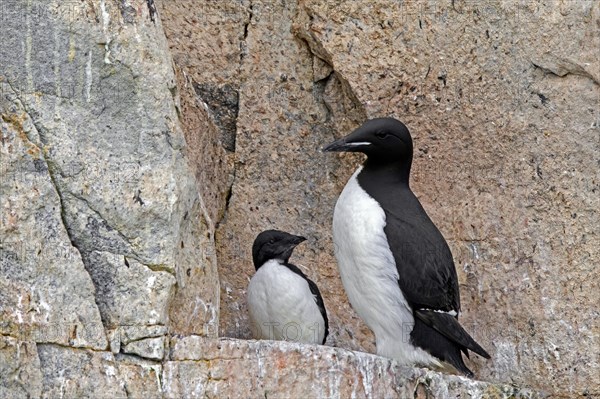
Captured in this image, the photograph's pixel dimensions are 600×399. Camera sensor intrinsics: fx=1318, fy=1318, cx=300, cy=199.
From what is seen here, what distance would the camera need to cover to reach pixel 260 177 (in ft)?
23.9

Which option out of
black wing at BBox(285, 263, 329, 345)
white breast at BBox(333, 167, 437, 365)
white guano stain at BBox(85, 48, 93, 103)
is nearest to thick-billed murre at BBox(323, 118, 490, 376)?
white breast at BBox(333, 167, 437, 365)

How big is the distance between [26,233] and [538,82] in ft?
9.66

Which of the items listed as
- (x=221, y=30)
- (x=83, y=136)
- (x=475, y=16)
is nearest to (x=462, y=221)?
(x=475, y=16)

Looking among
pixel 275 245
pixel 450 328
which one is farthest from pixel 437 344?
pixel 275 245

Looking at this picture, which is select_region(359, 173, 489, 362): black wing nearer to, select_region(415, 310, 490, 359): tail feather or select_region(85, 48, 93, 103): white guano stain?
select_region(415, 310, 490, 359): tail feather

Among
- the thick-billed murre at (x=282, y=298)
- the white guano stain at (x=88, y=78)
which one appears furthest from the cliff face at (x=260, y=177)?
the thick-billed murre at (x=282, y=298)

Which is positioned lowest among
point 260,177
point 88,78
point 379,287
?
point 379,287

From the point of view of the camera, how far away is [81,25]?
5.87m

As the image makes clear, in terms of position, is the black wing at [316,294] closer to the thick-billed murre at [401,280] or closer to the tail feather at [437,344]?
the thick-billed murre at [401,280]

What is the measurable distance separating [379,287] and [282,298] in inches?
22.2

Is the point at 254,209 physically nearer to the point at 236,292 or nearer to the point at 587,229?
the point at 236,292

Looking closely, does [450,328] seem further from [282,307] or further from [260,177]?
[260,177]

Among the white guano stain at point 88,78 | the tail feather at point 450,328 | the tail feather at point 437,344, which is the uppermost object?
the white guano stain at point 88,78

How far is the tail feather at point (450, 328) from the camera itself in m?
6.30
